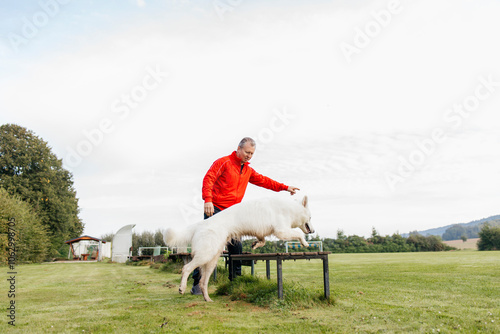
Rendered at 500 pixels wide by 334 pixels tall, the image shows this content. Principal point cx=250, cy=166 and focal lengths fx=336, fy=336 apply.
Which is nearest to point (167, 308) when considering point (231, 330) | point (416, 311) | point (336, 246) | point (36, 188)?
point (231, 330)

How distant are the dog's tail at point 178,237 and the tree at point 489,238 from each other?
33.7 meters

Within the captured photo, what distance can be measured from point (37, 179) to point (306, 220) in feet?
107

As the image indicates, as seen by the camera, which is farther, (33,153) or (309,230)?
(33,153)

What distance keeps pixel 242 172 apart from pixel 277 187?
825 mm

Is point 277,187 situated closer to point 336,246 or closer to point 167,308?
point 167,308

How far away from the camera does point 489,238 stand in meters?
30.2

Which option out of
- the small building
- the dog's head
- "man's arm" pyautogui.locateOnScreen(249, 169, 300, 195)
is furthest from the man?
the small building

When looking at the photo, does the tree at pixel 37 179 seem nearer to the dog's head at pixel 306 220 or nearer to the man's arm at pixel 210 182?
the man's arm at pixel 210 182

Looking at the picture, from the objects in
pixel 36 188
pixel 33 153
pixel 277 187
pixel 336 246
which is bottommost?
pixel 336 246

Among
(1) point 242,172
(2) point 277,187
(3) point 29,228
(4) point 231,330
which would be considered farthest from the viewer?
(3) point 29,228

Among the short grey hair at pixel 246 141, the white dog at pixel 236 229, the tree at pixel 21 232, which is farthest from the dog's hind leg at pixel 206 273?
the tree at pixel 21 232

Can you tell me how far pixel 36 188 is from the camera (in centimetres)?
3083

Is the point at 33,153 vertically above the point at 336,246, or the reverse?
the point at 33,153

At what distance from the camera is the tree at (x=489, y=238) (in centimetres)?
2970
